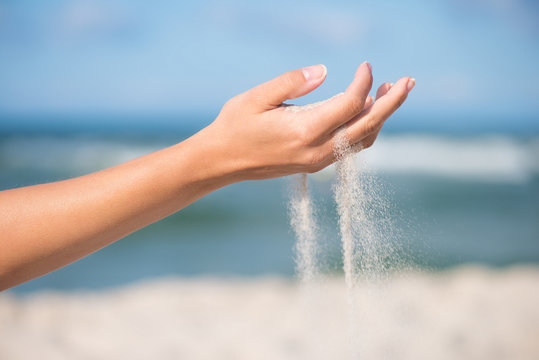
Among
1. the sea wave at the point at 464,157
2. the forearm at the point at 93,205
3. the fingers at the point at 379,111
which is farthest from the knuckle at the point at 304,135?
the sea wave at the point at 464,157

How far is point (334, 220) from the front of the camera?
1861mm

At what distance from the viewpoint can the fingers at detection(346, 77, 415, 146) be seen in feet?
3.49

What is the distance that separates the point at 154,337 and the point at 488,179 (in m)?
8.46

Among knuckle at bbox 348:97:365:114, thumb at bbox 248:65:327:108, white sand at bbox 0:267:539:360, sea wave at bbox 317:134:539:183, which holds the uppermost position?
sea wave at bbox 317:134:539:183

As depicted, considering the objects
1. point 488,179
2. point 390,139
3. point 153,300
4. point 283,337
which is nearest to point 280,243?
point 153,300

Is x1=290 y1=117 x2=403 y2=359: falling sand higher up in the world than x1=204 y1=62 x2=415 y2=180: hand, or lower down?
lower down

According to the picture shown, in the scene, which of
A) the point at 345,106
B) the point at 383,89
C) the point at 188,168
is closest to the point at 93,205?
the point at 188,168

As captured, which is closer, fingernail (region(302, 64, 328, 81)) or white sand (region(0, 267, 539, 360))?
fingernail (region(302, 64, 328, 81))

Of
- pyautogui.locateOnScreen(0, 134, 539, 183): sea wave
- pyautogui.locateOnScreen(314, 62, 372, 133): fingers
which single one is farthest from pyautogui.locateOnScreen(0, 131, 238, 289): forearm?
pyautogui.locateOnScreen(0, 134, 539, 183): sea wave

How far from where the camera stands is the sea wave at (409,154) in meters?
10.6

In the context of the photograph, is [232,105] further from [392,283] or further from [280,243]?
[280,243]

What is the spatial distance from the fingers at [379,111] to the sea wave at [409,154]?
846cm

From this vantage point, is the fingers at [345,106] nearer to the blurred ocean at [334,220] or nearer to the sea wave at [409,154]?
the blurred ocean at [334,220]

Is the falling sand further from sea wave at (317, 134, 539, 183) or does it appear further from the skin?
sea wave at (317, 134, 539, 183)
